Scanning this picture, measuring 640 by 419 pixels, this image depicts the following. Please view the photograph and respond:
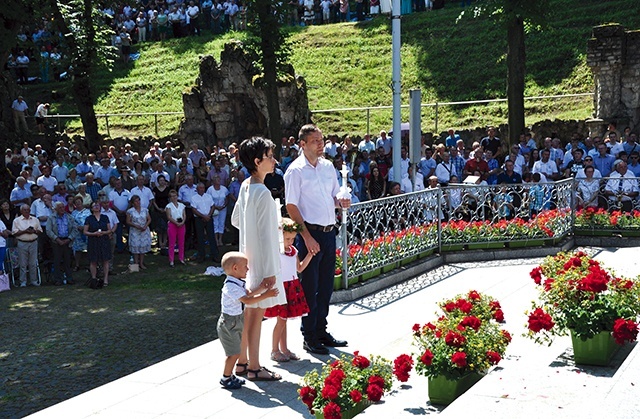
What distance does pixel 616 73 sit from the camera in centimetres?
2425

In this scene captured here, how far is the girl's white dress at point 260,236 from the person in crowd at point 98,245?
348 inches

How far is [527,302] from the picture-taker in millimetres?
11242

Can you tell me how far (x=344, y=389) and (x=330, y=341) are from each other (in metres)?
2.82

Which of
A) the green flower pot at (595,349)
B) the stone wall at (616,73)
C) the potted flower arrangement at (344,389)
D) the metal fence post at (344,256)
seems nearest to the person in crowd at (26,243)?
the metal fence post at (344,256)

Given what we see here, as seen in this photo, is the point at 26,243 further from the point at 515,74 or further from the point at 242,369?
the point at 515,74

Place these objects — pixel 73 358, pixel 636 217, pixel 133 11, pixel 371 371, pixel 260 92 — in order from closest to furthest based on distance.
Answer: pixel 371 371 < pixel 73 358 < pixel 636 217 < pixel 260 92 < pixel 133 11

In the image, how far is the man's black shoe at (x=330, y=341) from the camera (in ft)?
30.6

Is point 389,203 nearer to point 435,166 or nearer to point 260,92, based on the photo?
point 435,166

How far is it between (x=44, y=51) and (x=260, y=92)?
54.4ft

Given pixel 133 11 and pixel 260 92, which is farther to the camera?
pixel 133 11

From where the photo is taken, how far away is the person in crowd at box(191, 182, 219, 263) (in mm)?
18391

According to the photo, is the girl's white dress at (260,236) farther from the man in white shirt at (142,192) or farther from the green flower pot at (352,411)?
the man in white shirt at (142,192)

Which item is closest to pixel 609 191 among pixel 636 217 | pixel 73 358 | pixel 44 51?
pixel 636 217

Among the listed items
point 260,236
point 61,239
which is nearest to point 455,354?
point 260,236
